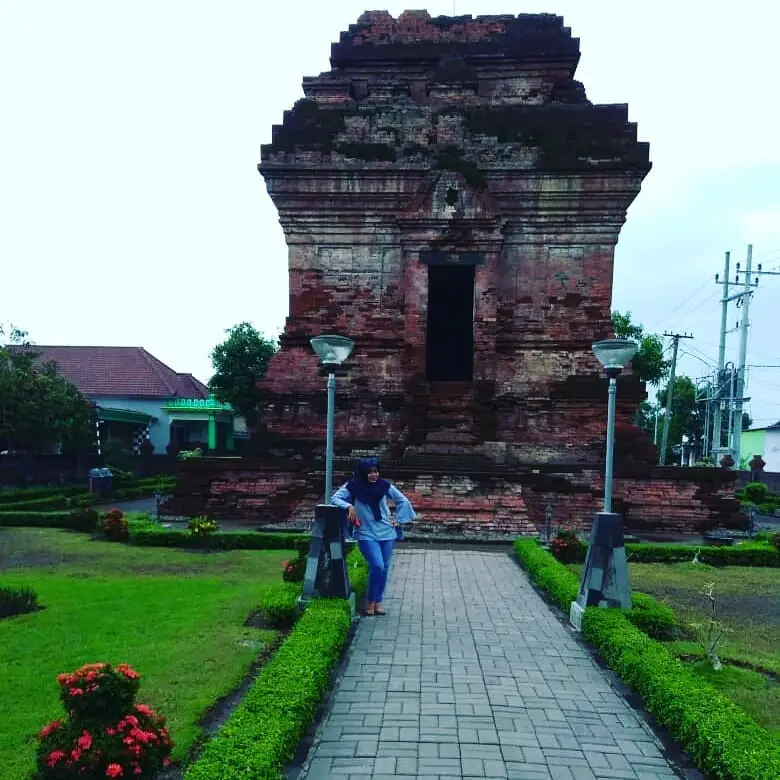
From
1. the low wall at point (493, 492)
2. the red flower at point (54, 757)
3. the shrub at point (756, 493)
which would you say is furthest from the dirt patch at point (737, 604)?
the shrub at point (756, 493)

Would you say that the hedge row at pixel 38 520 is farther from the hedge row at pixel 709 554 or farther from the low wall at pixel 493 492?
the hedge row at pixel 709 554

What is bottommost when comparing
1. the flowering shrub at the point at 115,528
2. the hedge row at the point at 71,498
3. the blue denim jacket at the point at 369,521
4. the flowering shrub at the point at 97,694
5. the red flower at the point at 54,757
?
the hedge row at the point at 71,498

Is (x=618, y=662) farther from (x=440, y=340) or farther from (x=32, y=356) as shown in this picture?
(x=32, y=356)

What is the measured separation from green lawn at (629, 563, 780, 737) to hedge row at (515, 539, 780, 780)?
496 mm

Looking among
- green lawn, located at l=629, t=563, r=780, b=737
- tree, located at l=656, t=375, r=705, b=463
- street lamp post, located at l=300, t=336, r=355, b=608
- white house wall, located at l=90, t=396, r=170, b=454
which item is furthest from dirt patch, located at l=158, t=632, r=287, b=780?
tree, located at l=656, t=375, r=705, b=463

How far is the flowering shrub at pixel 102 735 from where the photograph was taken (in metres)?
3.32

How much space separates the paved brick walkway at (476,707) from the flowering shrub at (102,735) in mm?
891

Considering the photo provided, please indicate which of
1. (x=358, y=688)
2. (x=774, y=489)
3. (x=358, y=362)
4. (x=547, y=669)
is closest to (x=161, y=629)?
(x=358, y=688)

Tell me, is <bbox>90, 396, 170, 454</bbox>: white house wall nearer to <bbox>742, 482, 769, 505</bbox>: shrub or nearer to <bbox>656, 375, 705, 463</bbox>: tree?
<bbox>742, 482, 769, 505</bbox>: shrub

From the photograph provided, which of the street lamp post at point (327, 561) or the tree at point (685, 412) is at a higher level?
the tree at point (685, 412)

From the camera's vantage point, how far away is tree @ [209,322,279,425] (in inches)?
1367

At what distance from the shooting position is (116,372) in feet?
127

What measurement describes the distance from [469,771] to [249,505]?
10567mm

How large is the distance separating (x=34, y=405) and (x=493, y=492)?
16142mm
